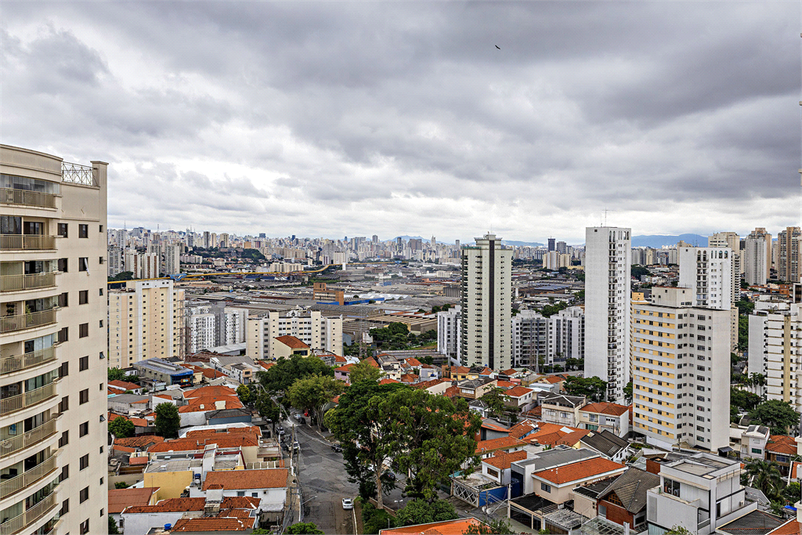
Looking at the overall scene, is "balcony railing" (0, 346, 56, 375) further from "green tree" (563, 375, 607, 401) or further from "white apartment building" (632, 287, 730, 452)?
"green tree" (563, 375, 607, 401)

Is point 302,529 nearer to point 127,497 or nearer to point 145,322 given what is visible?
point 127,497

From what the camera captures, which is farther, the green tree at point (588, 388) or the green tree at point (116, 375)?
the green tree at point (116, 375)

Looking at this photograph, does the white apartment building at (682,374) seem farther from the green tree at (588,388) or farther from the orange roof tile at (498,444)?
the orange roof tile at (498,444)

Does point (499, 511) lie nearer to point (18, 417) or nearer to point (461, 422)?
point (461, 422)

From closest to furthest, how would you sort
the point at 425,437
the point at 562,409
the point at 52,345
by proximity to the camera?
the point at 52,345 → the point at 425,437 → the point at 562,409

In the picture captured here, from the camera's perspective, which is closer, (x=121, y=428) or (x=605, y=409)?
(x=121, y=428)

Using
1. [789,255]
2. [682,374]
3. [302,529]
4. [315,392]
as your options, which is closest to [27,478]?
[302,529]

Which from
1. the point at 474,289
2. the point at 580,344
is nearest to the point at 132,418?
the point at 474,289

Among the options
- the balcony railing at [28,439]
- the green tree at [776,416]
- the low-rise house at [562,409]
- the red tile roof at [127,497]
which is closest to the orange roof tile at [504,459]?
the low-rise house at [562,409]
